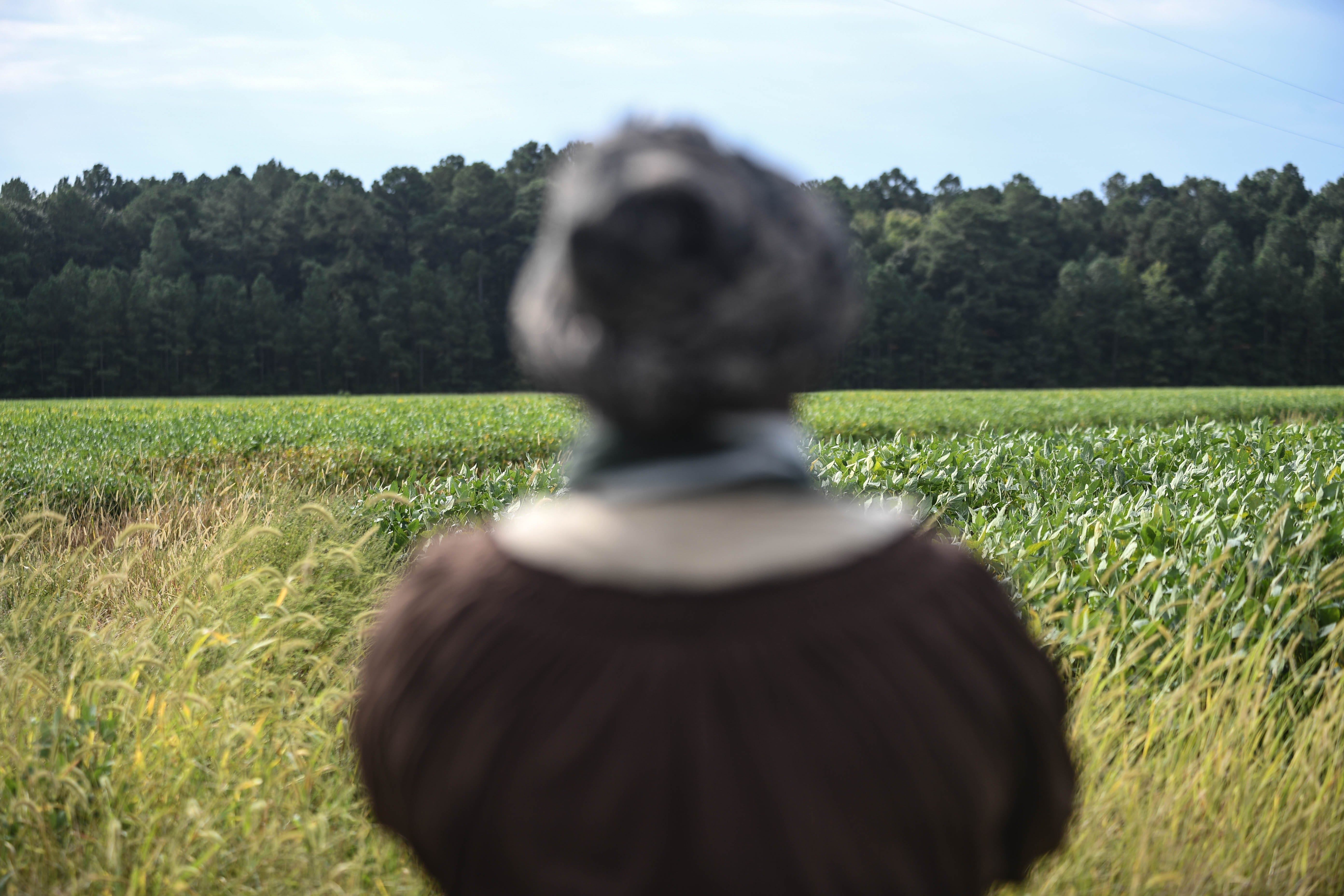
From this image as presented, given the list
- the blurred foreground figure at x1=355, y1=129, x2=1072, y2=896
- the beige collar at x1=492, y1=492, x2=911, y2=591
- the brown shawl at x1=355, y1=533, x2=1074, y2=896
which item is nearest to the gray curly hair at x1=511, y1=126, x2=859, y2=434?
the blurred foreground figure at x1=355, y1=129, x2=1072, y2=896

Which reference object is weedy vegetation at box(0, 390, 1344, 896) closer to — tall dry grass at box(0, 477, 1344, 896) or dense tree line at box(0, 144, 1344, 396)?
tall dry grass at box(0, 477, 1344, 896)

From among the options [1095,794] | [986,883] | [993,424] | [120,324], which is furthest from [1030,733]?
[120,324]

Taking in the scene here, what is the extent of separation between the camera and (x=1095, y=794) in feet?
8.71

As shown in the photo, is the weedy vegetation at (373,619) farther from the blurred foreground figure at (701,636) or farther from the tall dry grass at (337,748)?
the blurred foreground figure at (701,636)

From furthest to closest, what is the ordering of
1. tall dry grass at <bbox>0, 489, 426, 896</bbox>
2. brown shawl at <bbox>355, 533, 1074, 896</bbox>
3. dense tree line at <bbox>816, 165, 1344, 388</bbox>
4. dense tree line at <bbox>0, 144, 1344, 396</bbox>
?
1. dense tree line at <bbox>816, 165, 1344, 388</bbox>
2. dense tree line at <bbox>0, 144, 1344, 396</bbox>
3. tall dry grass at <bbox>0, 489, 426, 896</bbox>
4. brown shawl at <bbox>355, 533, 1074, 896</bbox>

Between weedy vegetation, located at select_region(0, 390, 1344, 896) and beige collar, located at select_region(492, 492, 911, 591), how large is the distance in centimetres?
36

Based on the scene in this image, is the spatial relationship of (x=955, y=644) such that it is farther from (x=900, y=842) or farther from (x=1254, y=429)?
(x=1254, y=429)

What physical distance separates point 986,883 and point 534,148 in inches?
3496

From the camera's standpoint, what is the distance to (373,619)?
4.14 metres

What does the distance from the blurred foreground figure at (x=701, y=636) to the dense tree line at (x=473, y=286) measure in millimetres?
61924

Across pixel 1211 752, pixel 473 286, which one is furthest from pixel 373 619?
pixel 473 286

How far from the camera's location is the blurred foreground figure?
3.34 ft

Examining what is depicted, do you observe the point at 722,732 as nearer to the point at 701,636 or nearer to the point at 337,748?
the point at 701,636

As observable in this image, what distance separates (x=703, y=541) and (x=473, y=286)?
73068 millimetres
